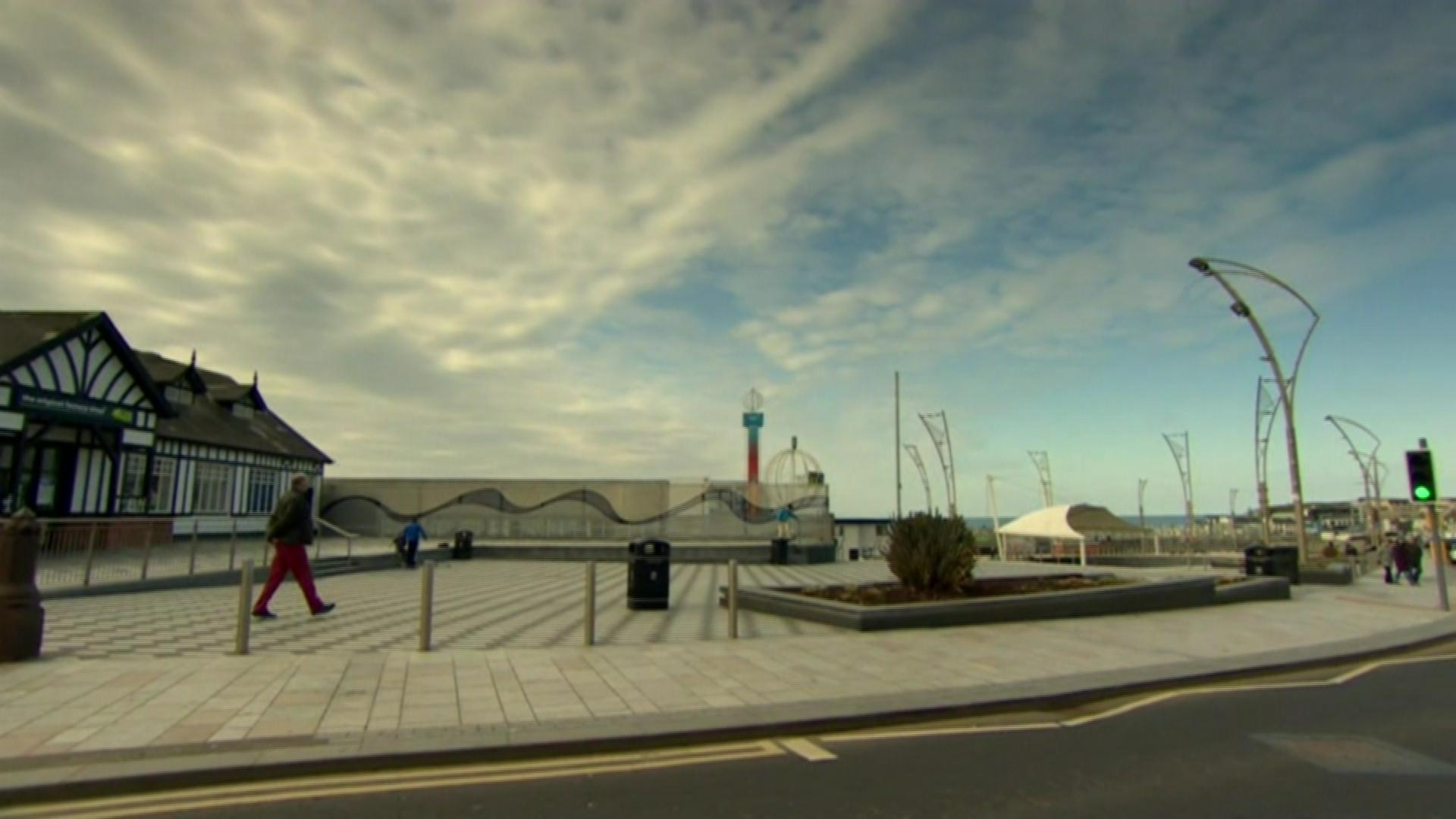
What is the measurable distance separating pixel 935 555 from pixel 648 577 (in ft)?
15.6

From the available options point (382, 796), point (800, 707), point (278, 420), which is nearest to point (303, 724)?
point (382, 796)

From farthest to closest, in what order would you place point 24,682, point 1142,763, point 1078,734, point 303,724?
point 24,682, point 1078,734, point 303,724, point 1142,763

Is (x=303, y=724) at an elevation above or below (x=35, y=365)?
below

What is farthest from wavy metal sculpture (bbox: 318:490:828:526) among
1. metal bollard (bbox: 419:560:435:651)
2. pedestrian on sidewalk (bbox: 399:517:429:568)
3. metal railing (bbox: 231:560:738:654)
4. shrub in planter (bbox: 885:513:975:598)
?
metal bollard (bbox: 419:560:435:651)

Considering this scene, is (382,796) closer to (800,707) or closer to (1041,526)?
(800,707)

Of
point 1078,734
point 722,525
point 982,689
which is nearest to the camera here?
point 1078,734

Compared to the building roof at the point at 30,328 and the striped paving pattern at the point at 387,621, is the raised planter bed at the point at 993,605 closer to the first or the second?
the striped paving pattern at the point at 387,621

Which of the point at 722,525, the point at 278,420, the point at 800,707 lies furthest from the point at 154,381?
the point at 800,707

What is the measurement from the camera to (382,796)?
15.8 feet

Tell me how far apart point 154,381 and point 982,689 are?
30450 mm

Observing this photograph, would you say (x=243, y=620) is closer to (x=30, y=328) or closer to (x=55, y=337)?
(x=55, y=337)

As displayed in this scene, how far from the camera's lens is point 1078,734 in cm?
641

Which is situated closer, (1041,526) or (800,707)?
(800,707)

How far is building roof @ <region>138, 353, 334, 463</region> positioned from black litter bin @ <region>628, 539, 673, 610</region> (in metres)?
22.2
